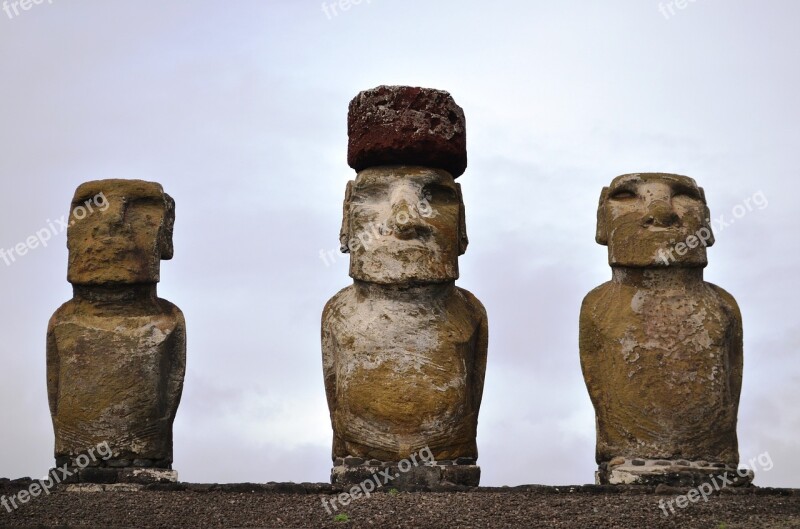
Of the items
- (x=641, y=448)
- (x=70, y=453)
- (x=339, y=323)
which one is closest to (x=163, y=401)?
(x=70, y=453)

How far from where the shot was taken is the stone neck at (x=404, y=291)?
1412 cm

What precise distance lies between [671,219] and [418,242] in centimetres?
256

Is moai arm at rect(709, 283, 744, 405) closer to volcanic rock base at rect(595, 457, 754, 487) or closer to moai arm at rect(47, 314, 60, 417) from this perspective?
volcanic rock base at rect(595, 457, 754, 487)

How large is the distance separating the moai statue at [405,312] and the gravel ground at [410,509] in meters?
0.75

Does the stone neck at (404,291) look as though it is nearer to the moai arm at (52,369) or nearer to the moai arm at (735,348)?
the moai arm at (735,348)

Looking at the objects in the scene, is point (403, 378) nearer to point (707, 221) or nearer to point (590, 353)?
point (590, 353)

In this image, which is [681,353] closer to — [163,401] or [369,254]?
[369,254]

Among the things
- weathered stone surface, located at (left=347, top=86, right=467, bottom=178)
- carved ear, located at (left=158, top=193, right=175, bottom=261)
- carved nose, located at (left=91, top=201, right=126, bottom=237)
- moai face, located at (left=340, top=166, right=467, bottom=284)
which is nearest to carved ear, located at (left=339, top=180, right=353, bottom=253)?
moai face, located at (left=340, top=166, right=467, bottom=284)

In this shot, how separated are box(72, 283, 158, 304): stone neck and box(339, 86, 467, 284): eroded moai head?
2.26 m

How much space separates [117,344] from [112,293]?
596mm

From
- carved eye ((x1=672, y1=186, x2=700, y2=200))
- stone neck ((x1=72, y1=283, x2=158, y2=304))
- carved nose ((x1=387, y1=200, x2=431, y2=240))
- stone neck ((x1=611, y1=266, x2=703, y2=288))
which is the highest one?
carved eye ((x1=672, y1=186, x2=700, y2=200))

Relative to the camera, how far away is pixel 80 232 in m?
15.0

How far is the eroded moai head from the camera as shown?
1403cm

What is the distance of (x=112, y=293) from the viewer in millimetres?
15039
